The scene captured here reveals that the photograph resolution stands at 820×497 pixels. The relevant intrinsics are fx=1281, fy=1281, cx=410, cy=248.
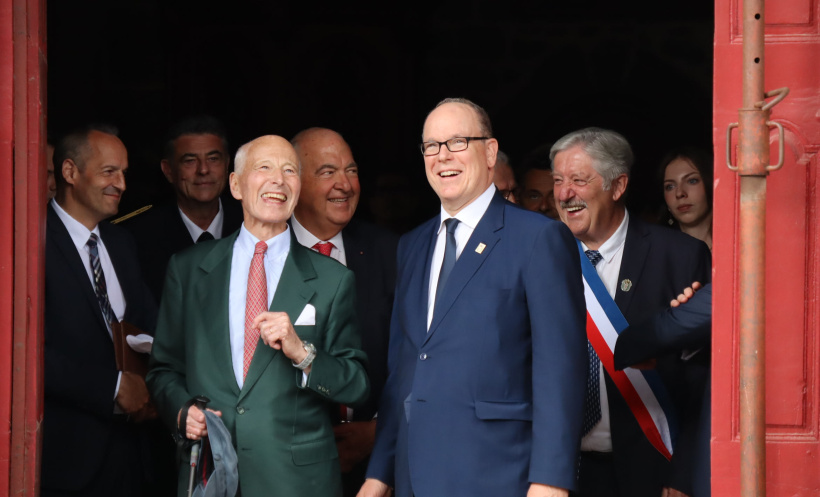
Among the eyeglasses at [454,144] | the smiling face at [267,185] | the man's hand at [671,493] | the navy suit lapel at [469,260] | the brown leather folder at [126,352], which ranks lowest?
the man's hand at [671,493]

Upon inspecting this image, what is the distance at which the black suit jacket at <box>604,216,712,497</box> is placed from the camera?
180 inches

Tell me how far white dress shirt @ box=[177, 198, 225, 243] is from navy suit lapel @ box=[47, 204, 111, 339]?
1.04m

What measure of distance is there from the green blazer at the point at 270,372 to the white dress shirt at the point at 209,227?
1.46 metres

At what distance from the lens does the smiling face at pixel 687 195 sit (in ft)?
19.0

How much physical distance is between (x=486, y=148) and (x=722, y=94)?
30.9 inches

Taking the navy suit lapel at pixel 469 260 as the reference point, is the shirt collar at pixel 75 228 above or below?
above

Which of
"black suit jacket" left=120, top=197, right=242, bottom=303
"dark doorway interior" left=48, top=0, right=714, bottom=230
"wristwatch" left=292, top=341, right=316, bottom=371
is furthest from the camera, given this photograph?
"dark doorway interior" left=48, top=0, right=714, bottom=230

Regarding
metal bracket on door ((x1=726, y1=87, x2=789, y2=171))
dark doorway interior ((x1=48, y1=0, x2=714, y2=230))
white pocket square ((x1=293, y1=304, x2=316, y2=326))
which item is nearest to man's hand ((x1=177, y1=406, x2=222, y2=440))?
white pocket square ((x1=293, y1=304, x2=316, y2=326))

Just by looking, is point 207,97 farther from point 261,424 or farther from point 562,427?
point 562,427

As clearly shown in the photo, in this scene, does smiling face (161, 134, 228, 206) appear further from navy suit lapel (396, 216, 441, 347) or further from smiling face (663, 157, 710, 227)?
smiling face (663, 157, 710, 227)

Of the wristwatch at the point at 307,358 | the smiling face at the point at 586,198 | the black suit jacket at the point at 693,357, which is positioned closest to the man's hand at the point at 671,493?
the black suit jacket at the point at 693,357

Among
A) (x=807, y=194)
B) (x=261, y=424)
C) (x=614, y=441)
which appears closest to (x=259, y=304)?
(x=261, y=424)

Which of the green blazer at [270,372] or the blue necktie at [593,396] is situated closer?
the green blazer at [270,372]

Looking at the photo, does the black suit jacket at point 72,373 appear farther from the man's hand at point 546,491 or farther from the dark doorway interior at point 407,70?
the dark doorway interior at point 407,70
